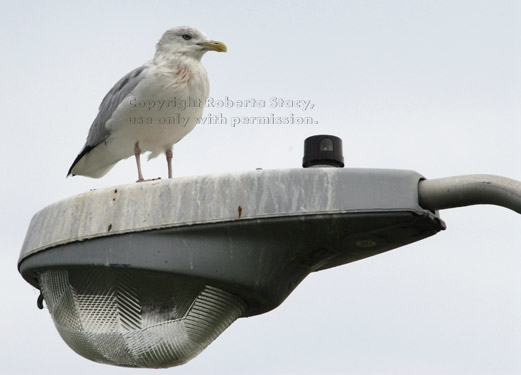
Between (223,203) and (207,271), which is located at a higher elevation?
(223,203)

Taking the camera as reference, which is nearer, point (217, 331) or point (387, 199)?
point (387, 199)

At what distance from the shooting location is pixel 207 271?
2.96 m

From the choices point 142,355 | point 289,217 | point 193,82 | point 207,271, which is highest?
point 193,82

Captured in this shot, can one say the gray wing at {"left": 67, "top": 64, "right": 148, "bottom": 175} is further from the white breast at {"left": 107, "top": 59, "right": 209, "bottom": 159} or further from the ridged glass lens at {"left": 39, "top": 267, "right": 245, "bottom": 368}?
the ridged glass lens at {"left": 39, "top": 267, "right": 245, "bottom": 368}

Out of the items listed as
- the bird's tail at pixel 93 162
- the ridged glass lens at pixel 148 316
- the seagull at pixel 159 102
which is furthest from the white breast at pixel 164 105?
the ridged glass lens at pixel 148 316

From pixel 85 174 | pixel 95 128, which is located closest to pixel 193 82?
pixel 95 128

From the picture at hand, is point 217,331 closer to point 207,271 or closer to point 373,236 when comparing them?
point 207,271

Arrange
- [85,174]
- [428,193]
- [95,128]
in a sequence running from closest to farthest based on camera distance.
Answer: [428,193] → [95,128] → [85,174]

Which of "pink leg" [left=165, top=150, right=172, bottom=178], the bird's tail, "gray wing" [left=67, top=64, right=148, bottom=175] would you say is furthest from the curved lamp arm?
the bird's tail

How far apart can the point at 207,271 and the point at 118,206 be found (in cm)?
33

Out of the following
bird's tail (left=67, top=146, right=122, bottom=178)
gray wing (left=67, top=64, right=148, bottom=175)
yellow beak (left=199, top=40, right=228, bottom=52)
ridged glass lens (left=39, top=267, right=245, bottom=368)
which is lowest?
ridged glass lens (left=39, top=267, right=245, bottom=368)

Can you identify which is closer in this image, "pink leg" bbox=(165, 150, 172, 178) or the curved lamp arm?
the curved lamp arm

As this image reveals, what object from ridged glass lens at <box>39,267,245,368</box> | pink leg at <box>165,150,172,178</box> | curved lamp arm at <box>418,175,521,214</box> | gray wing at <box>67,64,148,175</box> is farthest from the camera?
pink leg at <box>165,150,172,178</box>

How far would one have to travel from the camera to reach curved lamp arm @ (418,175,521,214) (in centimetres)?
248
